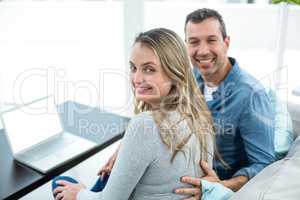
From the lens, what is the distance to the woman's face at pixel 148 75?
967mm

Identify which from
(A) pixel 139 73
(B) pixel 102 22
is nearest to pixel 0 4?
(B) pixel 102 22

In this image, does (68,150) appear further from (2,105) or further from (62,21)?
(62,21)

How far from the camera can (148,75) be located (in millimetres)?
988

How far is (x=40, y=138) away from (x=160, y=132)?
0.62 m

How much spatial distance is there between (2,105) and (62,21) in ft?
5.35

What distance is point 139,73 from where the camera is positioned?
999 mm

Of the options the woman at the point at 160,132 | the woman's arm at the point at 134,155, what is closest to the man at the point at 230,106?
the woman at the point at 160,132

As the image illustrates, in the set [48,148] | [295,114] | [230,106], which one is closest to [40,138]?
[48,148]

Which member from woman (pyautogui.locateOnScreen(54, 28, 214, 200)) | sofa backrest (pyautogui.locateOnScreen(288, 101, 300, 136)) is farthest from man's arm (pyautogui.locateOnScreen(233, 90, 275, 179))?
woman (pyautogui.locateOnScreen(54, 28, 214, 200))

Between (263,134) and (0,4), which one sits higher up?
(0,4)

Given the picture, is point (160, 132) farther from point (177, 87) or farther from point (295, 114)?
point (295, 114)

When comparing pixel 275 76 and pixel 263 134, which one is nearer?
pixel 263 134

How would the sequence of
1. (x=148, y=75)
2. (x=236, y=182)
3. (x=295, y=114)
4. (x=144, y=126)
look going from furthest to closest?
(x=295, y=114)
(x=236, y=182)
(x=148, y=75)
(x=144, y=126)

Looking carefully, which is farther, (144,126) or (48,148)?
(48,148)
